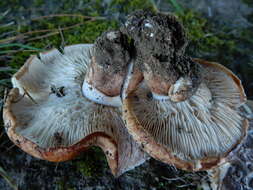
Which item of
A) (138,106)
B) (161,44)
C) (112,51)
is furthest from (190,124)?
(112,51)

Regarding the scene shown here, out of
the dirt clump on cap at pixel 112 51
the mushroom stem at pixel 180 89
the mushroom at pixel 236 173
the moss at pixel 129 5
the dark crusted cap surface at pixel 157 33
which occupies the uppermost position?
the dark crusted cap surface at pixel 157 33

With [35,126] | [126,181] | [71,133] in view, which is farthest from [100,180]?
[35,126]

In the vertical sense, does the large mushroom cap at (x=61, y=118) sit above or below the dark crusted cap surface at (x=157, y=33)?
below

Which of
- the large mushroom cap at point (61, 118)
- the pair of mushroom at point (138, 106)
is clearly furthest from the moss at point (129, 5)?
the pair of mushroom at point (138, 106)

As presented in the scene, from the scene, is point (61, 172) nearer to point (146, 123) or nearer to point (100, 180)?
point (100, 180)

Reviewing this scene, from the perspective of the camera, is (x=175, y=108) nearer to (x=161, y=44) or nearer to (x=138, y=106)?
(x=138, y=106)

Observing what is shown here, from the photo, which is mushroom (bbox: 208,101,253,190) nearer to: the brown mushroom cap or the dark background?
the dark background

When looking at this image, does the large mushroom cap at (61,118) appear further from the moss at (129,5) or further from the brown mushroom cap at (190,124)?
the moss at (129,5)
